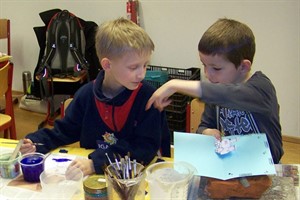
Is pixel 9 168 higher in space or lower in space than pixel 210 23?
lower

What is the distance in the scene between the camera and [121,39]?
125cm

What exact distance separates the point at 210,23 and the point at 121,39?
1.93m

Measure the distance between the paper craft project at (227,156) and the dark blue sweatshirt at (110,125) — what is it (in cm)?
19

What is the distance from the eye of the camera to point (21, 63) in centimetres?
404

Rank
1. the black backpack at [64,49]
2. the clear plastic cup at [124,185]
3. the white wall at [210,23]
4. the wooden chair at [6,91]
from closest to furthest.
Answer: the clear plastic cup at [124,185] → the wooden chair at [6,91] → the white wall at [210,23] → the black backpack at [64,49]

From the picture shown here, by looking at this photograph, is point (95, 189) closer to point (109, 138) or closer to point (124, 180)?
point (124, 180)

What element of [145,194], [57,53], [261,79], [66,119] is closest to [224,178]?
[145,194]

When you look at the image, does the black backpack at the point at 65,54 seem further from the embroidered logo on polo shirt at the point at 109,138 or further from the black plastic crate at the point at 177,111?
the embroidered logo on polo shirt at the point at 109,138

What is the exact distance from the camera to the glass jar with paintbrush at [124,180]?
2.89ft

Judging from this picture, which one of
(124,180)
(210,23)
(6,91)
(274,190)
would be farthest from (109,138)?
(210,23)

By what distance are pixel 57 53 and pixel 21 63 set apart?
104 cm

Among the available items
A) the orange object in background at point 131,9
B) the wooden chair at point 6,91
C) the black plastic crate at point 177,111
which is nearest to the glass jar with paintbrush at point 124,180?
the wooden chair at point 6,91

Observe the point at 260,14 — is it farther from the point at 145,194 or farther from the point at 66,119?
the point at 145,194

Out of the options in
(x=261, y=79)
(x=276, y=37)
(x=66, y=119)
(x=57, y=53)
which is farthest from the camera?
(x=57, y=53)
